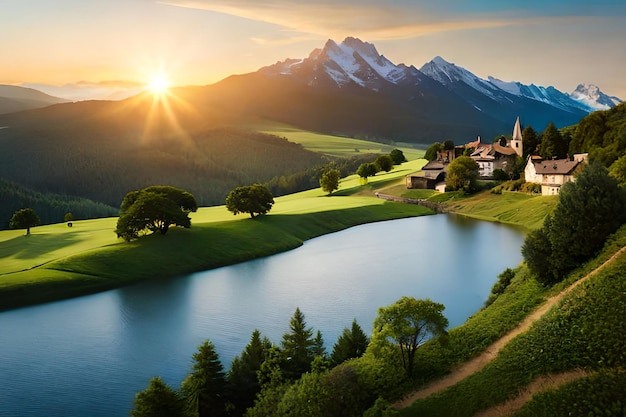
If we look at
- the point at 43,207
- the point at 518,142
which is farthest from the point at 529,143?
the point at 43,207

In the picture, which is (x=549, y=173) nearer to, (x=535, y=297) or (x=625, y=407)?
(x=535, y=297)

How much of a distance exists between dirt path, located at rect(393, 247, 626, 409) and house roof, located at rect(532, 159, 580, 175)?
6286 cm

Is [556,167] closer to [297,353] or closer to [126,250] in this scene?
[126,250]

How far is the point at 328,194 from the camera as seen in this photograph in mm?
118500

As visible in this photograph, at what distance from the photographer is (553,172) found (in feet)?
279

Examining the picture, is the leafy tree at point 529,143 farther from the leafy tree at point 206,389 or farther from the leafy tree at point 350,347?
the leafy tree at point 206,389

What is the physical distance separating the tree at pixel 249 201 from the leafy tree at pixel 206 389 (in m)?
53.5

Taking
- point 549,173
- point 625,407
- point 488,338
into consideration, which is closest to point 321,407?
point 488,338

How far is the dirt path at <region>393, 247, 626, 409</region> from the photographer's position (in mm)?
21656

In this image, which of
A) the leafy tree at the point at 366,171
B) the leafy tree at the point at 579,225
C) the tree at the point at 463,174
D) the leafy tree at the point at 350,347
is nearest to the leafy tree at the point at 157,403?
the leafy tree at the point at 350,347

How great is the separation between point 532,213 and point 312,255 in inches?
1398

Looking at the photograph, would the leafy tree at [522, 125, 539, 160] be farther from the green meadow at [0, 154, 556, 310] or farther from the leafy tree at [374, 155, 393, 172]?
the leafy tree at [374, 155, 393, 172]

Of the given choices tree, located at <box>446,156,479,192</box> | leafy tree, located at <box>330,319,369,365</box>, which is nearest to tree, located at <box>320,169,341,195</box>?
tree, located at <box>446,156,479,192</box>

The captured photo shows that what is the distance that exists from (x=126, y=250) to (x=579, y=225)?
152 feet
